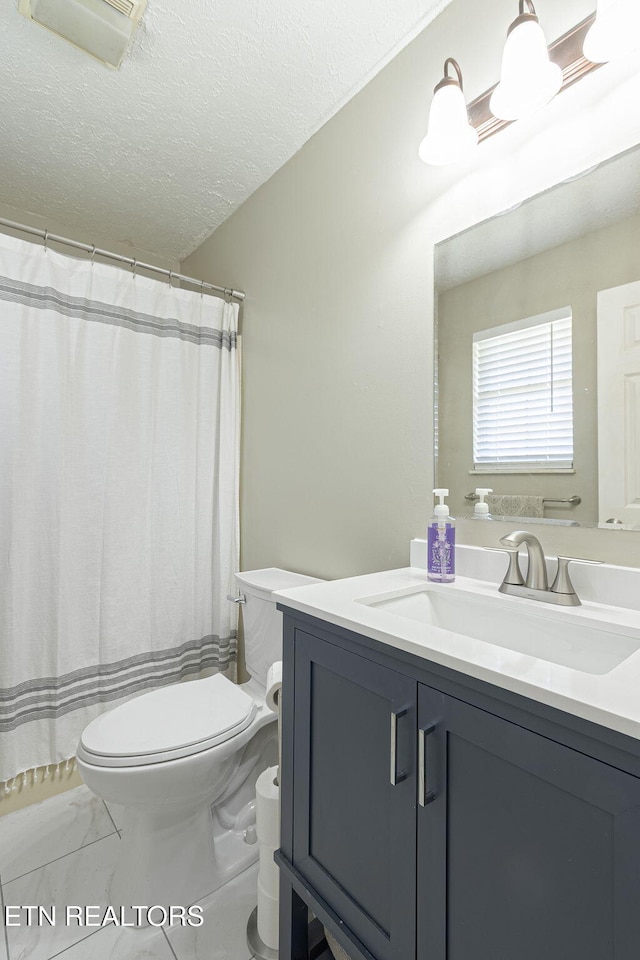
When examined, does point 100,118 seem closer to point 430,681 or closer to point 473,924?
point 430,681

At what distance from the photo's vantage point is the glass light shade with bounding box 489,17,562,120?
0.92 meters

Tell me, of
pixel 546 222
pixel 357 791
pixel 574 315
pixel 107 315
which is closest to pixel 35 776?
pixel 357 791

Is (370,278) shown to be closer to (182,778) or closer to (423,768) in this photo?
(423,768)

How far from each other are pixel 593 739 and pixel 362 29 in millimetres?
1736

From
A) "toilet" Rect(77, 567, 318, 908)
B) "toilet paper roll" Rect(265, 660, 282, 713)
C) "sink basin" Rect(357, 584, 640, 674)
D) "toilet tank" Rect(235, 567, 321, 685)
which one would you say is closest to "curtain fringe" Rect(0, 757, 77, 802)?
"toilet" Rect(77, 567, 318, 908)

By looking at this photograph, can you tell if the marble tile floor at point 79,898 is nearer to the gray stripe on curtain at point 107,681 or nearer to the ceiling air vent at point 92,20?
the gray stripe on curtain at point 107,681

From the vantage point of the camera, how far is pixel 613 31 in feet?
2.75

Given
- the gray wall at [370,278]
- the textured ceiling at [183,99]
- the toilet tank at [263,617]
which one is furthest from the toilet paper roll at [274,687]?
the textured ceiling at [183,99]

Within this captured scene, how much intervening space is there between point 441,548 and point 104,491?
125 centimetres

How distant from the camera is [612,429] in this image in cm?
91

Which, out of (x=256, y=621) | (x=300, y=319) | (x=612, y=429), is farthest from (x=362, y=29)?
(x=256, y=621)

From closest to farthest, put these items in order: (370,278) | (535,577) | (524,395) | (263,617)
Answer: (535,577) → (524,395) → (370,278) → (263,617)

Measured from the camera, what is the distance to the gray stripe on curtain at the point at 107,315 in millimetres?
1550

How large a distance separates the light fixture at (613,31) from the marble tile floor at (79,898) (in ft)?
6.75
